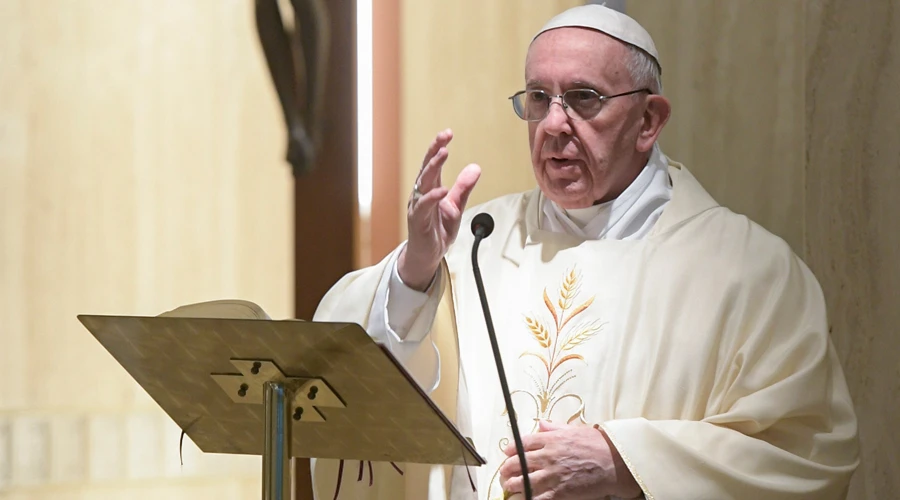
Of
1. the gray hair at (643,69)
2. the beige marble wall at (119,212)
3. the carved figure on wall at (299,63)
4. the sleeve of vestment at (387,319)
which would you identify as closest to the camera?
the sleeve of vestment at (387,319)

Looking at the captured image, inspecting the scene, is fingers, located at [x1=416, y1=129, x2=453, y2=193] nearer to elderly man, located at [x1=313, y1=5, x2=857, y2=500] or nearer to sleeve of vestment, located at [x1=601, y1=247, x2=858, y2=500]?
elderly man, located at [x1=313, y1=5, x2=857, y2=500]

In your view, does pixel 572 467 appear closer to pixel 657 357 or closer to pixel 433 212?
pixel 657 357

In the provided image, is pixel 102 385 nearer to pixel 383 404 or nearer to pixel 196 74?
pixel 196 74

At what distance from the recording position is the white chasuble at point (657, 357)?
290cm

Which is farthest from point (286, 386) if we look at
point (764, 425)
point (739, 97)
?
point (739, 97)

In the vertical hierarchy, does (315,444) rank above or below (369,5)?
below

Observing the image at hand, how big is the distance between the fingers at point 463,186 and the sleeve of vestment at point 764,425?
657 mm

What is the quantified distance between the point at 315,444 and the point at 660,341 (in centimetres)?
105

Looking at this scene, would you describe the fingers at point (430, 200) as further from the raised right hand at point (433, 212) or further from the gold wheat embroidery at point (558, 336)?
the gold wheat embroidery at point (558, 336)

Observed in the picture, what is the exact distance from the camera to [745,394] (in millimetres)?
2977

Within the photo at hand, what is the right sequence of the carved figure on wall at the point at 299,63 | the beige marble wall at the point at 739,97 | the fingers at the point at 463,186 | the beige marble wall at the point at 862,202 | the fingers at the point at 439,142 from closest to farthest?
the fingers at the point at 439,142, the fingers at the point at 463,186, the beige marble wall at the point at 862,202, the beige marble wall at the point at 739,97, the carved figure on wall at the point at 299,63

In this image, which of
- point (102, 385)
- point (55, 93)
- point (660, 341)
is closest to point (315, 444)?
point (660, 341)

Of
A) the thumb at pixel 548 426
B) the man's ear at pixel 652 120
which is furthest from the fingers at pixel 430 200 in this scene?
the man's ear at pixel 652 120

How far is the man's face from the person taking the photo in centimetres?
330
